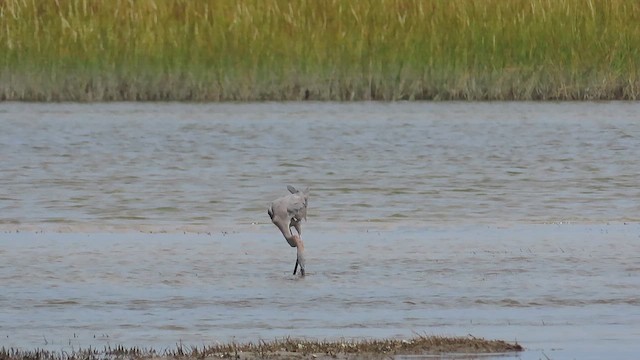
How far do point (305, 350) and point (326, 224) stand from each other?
5139 millimetres

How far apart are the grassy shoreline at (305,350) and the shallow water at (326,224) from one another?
0.23m

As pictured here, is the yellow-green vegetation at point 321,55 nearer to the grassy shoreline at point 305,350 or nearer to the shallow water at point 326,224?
the shallow water at point 326,224

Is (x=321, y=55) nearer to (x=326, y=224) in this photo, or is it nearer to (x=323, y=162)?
(x=323, y=162)

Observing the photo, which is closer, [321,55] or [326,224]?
[326,224]

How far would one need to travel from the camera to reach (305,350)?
22.9 feet

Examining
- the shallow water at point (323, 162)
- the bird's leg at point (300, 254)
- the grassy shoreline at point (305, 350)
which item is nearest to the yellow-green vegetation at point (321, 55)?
the shallow water at point (323, 162)

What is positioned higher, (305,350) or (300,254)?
(305,350)

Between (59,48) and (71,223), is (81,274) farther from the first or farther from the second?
(59,48)

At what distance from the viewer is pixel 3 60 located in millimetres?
21609

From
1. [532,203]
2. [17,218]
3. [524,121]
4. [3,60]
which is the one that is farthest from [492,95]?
[17,218]

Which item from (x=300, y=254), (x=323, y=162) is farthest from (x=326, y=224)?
(x=323, y=162)

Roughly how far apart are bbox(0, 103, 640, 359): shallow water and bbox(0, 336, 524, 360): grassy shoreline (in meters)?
0.23

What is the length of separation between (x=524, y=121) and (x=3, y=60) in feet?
20.6

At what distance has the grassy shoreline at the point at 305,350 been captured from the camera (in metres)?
6.89
